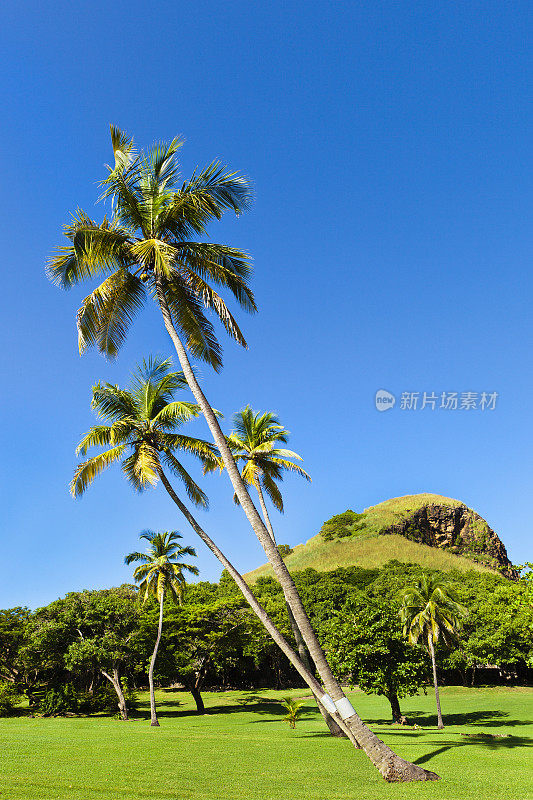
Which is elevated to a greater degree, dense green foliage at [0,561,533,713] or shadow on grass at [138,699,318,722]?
dense green foliage at [0,561,533,713]

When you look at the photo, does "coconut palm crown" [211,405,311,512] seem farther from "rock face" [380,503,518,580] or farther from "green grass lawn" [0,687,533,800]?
"rock face" [380,503,518,580]

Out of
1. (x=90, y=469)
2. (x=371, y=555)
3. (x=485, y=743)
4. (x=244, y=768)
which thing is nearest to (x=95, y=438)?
(x=90, y=469)

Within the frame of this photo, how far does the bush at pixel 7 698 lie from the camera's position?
35094 mm

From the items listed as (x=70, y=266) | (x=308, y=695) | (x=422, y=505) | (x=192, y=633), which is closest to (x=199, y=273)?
(x=70, y=266)

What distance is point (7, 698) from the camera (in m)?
35.3

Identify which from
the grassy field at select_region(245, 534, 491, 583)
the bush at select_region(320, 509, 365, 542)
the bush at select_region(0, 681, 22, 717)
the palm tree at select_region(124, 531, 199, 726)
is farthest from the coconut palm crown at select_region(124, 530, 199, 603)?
the bush at select_region(320, 509, 365, 542)

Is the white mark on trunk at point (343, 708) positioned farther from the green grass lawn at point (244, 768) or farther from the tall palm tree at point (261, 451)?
the tall palm tree at point (261, 451)

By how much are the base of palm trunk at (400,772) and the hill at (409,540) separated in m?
97.5

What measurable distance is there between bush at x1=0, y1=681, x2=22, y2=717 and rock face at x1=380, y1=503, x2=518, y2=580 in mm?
103786

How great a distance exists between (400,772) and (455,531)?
452 ft

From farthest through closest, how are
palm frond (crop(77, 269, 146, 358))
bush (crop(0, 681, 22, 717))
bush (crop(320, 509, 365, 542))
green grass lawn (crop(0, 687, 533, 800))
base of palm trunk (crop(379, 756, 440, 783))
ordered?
bush (crop(320, 509, 365, 542))
bush (crop(0, 681, 22, 717))
palm frond (crop(77, 269, 146, 358))
base of palm trunk (crop(379, 756, 440, 783))
green grass lawn (crop(0, 687, 533, 800))

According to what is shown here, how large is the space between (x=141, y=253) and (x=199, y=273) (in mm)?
2000

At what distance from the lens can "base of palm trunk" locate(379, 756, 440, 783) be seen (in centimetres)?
999

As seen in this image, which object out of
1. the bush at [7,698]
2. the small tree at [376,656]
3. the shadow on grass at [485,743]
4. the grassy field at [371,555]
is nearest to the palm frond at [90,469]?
the shadow on grass at [485,743]
